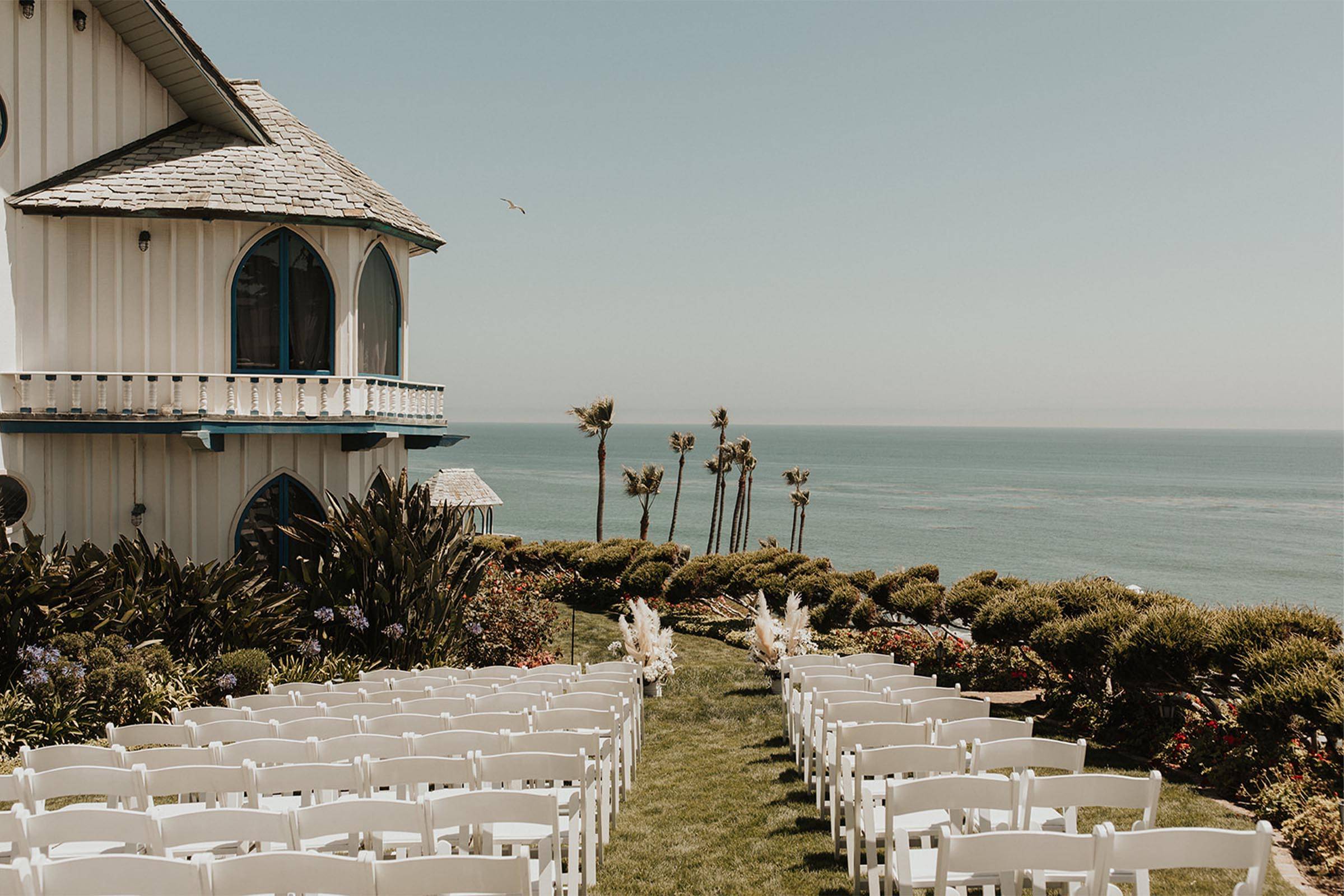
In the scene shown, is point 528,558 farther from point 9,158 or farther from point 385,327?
point 9,158

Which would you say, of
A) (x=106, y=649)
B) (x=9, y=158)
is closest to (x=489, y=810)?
(x=106, y=649)

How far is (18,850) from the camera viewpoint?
5.28m

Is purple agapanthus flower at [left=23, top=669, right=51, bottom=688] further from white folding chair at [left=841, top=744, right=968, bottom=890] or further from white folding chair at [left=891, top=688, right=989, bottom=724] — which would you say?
white folding chair at [left=891, top=688, right=989, bottom=724]

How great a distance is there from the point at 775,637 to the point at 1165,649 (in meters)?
5.71

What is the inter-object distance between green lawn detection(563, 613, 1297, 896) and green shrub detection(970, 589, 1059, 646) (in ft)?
9.68

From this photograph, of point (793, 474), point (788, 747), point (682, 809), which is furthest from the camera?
point (793, 474)

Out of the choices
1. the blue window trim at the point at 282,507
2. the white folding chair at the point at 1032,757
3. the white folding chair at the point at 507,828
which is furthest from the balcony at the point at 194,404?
the white folding chair at the point at 1032,757

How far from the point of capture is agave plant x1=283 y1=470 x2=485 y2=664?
14781 mm

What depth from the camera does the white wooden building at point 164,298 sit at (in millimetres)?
15531

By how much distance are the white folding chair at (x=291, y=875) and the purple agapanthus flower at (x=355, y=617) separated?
10.3 metres

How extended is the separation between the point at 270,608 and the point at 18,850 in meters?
9.19

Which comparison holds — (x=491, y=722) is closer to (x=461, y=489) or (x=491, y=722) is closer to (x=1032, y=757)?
(x=1032, y=757)

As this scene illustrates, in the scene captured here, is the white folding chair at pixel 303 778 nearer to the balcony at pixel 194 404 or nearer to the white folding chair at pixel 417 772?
the white folding chair at pixel 417 772

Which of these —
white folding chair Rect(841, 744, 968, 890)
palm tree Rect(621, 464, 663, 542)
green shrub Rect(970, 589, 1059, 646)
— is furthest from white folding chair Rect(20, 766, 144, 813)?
palm tree Rect(621, 464, 663, 542)
